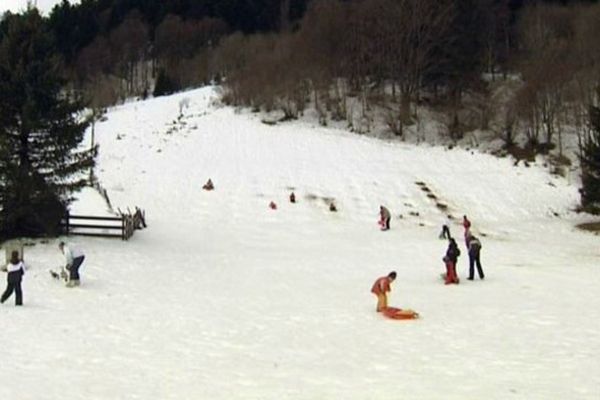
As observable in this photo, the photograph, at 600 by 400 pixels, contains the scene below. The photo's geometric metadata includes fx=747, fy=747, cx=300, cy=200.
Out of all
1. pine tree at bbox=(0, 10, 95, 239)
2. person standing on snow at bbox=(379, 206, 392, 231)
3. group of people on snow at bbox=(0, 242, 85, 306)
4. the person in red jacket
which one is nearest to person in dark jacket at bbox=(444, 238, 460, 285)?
the person in red jacket

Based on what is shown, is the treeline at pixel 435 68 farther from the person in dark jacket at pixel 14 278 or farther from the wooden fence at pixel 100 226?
the person in dark jacket at pixel 14 278

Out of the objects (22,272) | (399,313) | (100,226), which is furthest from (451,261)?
(100,226)

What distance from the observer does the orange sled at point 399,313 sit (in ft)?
60.2

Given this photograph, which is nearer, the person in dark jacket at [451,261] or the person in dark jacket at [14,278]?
the person in dark jacket at [14,278]

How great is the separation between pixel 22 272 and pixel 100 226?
11658 mm

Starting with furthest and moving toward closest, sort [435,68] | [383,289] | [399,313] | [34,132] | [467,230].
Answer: [435,68] < [34,132] < [467,230] < [383,289] < [399,313]

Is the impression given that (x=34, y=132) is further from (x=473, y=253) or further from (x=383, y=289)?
(x=473, y=253)

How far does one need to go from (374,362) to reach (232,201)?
30600 millimetres

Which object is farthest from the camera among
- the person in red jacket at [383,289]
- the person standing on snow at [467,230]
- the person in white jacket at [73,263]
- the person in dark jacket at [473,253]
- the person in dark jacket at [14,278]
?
the person standing on snow at [467,230]

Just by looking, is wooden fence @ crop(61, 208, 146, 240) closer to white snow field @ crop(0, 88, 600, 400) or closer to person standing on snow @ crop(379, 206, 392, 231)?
white snow field @ crop(0, 88, 600, 400)

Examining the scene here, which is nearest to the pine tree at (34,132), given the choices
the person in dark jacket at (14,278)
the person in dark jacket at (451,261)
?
the person in dark jacket at (14,278)

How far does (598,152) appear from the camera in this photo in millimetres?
38312

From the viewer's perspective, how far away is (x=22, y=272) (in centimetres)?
1859

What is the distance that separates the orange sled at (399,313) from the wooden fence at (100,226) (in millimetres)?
15304
